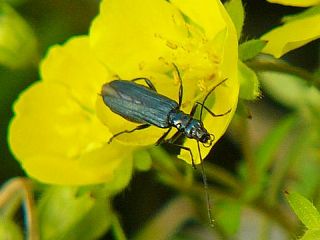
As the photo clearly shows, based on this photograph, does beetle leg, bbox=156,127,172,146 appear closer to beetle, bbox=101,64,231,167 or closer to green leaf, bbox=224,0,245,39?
beetle, bbox=101,64,231,167

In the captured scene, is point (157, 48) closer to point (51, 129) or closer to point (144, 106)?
point (144, 106)

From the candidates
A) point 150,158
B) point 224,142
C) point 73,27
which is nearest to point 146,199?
point 224,142

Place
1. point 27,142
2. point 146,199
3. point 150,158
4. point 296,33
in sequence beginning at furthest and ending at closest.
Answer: point 146,199 → point 27,142 → point 150,158 → point 296,33

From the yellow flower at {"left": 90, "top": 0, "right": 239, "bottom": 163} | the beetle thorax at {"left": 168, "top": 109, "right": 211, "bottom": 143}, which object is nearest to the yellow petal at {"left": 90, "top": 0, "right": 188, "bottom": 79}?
the yellow flower at {"left": 90, "top": 0, "right": 239, "bottom": 163}

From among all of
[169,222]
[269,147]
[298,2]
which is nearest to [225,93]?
[298,2]

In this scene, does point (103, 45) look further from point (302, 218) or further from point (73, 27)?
point (73, 27)
